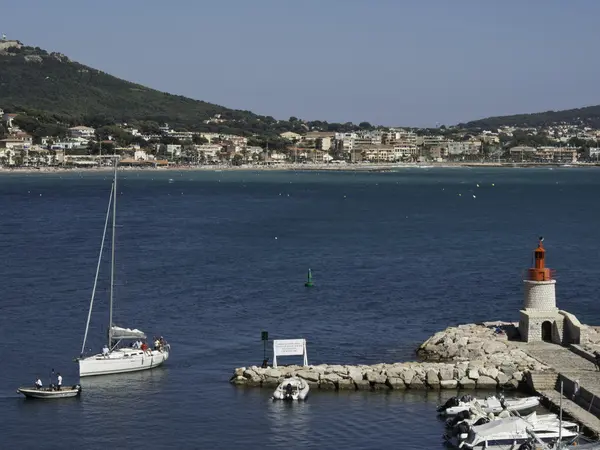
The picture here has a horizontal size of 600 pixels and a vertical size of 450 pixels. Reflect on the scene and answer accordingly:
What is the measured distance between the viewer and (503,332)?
28109 mm

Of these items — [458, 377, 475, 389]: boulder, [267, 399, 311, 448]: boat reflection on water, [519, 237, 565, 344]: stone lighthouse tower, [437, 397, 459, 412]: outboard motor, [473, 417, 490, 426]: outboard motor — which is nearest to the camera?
[473, 417, 490, 426]: outboard motor

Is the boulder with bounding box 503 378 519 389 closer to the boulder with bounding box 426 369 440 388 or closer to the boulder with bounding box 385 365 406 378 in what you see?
the boulder with bounding box 426 369 440 388

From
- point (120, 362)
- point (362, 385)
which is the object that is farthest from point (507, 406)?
point (120, 362)

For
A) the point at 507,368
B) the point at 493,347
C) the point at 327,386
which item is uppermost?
the point at 493,347

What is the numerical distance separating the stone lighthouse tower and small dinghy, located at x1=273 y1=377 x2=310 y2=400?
598cm

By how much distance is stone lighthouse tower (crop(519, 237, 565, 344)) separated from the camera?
27047mm

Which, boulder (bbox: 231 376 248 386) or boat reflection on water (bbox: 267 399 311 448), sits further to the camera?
boulder (bbox: 231 376 248 386)

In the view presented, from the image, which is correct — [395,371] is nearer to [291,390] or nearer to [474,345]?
[291,390]

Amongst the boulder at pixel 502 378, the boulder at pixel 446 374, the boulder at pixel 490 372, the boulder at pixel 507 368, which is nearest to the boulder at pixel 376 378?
the boulder at pixel 446 374

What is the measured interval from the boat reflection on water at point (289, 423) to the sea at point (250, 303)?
5cm

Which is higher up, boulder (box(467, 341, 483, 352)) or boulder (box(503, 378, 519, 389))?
boulder (box(467, 341, 483, 352))

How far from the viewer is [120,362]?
26938mm

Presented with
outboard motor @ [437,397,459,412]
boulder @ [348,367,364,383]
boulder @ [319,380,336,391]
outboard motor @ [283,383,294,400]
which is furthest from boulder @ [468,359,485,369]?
outboard motor @ [283,383,294,400]

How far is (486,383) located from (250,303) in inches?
562
